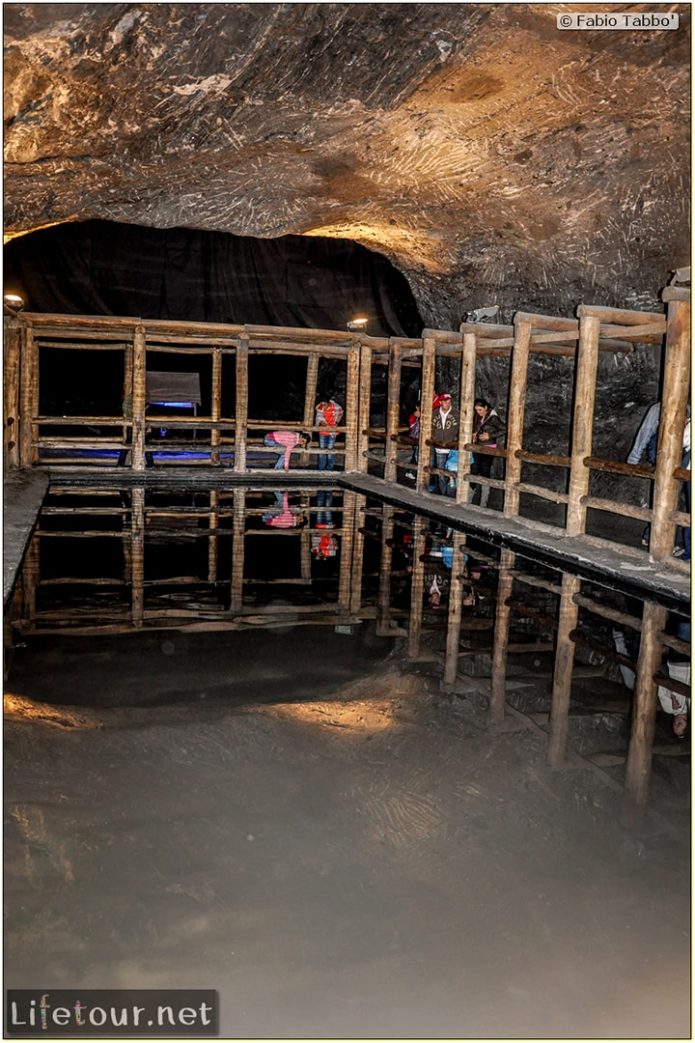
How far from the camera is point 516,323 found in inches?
332

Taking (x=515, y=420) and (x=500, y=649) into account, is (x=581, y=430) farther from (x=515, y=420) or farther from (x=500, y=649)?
(x=500, y=649)

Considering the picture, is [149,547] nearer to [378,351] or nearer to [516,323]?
[516,323]

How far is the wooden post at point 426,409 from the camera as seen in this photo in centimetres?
1077

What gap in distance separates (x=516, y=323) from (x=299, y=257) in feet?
20.9

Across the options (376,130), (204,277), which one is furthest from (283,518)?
(204,277)

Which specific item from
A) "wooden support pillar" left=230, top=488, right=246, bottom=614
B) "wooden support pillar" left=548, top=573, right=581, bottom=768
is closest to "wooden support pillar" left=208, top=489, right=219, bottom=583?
"wooden support pillar" left=230, top=488, right=246, bottom=614

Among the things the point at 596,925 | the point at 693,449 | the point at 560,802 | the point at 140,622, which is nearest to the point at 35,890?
the point at 596,925

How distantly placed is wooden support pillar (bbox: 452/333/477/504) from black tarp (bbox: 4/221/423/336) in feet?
13.8

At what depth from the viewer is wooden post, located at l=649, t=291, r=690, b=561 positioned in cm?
610

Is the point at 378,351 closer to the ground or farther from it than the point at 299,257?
closer to the ground

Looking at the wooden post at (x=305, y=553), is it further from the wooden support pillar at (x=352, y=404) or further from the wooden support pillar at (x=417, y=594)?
the wooden support pillar at (x=352, y=404)

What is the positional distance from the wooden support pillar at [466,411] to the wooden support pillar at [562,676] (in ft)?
13.3

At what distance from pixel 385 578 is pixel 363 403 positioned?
8403mm

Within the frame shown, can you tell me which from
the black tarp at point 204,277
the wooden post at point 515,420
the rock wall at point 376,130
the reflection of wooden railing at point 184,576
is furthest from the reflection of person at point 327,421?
the wooden post at point 515,420
